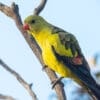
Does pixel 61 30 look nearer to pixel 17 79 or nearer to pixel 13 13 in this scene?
pixel 13 13

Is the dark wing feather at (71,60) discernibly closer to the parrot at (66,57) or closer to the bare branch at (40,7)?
the parrot at (66,57)

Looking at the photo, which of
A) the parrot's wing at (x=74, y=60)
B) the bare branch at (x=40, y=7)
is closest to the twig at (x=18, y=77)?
the bare branch at (x=40, y=7)

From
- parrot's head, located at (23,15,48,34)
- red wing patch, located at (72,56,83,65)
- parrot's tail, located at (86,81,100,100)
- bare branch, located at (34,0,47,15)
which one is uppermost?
bare branch, located at (34,0,47,15)

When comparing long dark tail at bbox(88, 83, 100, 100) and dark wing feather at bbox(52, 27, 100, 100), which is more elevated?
dark wing feather at bbox(52, 27, 100, 100)

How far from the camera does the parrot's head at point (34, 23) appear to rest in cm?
456

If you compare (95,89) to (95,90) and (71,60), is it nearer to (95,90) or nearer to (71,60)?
(95,90)

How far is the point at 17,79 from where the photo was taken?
309 cm

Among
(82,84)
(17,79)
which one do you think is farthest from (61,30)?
(17,79)

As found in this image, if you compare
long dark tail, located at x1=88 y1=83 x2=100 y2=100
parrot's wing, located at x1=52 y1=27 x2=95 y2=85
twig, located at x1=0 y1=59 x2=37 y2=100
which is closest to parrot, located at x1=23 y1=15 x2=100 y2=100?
parrot's wing, located at x1=52 y1=27 x2=95 y2=85

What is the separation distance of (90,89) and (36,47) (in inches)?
28.6

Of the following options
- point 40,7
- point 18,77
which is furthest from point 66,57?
point 18,77

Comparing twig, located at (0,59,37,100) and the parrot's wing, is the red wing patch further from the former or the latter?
twig, located at (0,59,37,100)

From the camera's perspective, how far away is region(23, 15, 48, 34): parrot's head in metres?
4.56

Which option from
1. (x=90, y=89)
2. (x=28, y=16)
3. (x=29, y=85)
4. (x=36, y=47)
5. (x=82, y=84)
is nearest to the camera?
(x=29, y=85)
